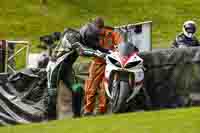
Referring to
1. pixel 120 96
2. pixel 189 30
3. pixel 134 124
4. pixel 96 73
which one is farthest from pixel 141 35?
pixel 134 124

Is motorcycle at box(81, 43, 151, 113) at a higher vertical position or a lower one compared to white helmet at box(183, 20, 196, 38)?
lower

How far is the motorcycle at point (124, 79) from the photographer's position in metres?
14.7

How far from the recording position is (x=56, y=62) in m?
15.9

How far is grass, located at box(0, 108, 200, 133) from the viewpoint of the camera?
1155 centimetres

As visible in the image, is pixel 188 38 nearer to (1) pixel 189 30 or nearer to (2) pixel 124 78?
(1) pixel 189 30

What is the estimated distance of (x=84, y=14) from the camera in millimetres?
41594

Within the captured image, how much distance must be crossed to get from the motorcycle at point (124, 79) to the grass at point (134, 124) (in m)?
0.69

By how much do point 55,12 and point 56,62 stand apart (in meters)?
25.8

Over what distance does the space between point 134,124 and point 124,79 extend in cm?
260

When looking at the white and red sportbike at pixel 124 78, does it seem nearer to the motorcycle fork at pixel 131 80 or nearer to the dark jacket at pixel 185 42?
the motorcycle fork at pixel 131 80

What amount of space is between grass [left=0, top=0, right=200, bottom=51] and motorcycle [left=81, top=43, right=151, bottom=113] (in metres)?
22.0

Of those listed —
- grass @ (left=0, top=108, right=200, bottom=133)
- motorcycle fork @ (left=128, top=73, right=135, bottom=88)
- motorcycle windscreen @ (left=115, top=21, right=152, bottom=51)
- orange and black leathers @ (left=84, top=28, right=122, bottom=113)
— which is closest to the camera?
grass @ (left=0, top=108, right=200, bottom=133)

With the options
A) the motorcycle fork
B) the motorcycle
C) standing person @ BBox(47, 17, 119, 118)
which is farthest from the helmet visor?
the motorcycle fork

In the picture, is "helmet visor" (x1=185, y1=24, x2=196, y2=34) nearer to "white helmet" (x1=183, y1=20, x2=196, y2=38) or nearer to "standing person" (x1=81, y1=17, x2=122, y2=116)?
"white helmet" (x1=183, y1=20, x2=196, y2=38)
